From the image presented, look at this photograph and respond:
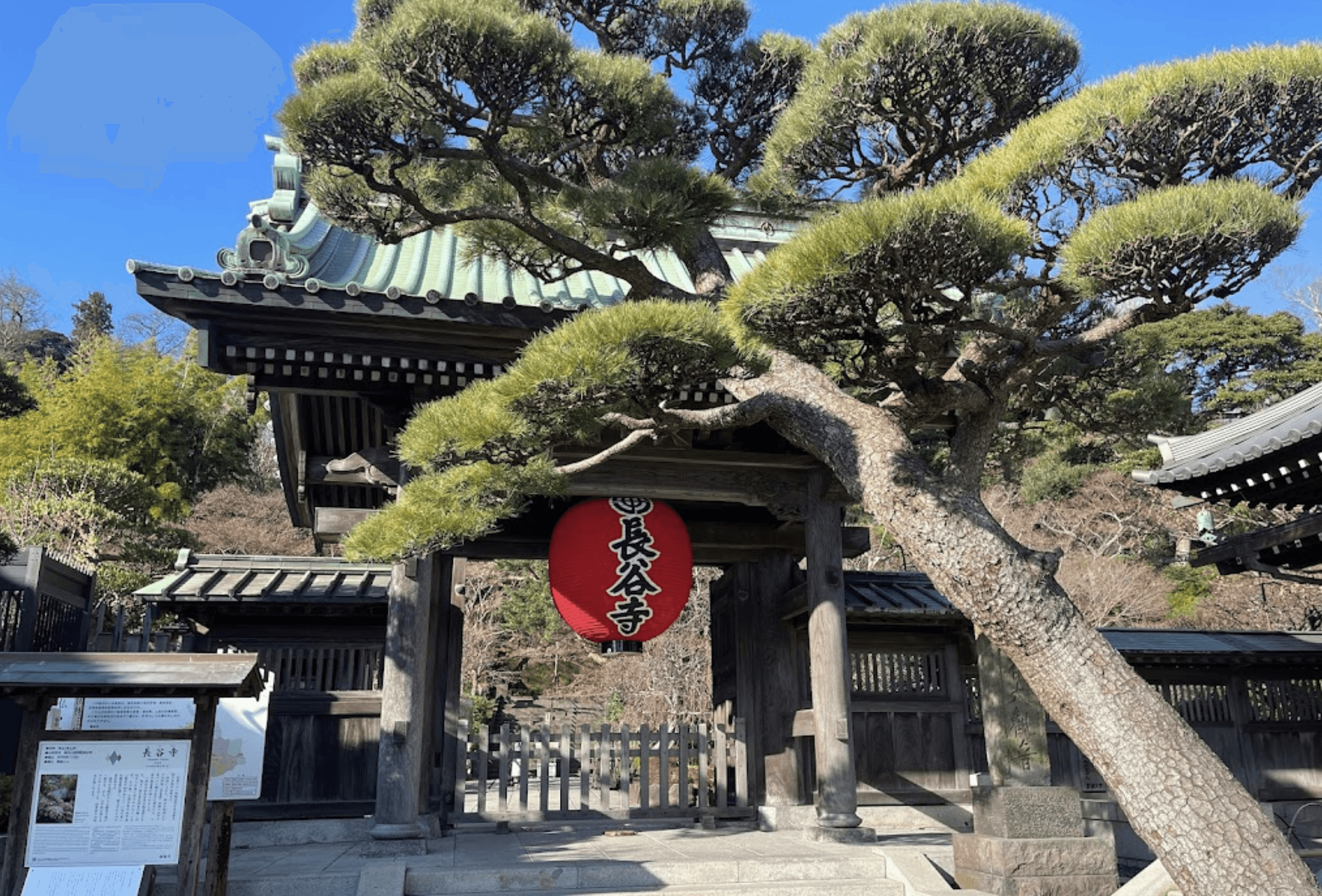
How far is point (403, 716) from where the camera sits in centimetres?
711

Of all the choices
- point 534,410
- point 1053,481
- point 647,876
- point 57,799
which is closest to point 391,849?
point 647,876

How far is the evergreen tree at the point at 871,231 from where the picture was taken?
4496mm

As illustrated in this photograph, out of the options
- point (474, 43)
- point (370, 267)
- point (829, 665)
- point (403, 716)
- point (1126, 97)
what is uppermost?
point (370, 267)

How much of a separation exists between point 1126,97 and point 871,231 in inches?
58.8

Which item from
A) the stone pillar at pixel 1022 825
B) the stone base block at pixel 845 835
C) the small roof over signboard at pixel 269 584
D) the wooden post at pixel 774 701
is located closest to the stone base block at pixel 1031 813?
the stone pillar at pixel 1022 825

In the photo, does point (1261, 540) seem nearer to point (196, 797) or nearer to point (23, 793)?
point (196, 797)

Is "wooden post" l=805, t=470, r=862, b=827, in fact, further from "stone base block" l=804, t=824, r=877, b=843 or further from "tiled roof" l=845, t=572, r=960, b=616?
"tiled roof" l=845, t=572, r=960, b=616

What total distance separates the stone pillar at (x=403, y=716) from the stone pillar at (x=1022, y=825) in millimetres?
3943

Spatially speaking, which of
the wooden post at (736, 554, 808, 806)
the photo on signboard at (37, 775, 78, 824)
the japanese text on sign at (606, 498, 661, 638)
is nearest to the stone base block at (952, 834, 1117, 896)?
the japanese text on sign at (606, 498, 661, 638)

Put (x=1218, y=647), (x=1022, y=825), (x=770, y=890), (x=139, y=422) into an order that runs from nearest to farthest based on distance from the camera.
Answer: (x=770, y=890)
(x=1022, y=825)
(x=1218, y=647)
(x=139, y=422)

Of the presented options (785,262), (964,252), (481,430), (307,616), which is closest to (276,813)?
(307,616)

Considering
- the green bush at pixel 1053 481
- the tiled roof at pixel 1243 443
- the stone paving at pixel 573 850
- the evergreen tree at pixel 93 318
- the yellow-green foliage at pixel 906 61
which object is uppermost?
the evergreen tree at pixel 93 318

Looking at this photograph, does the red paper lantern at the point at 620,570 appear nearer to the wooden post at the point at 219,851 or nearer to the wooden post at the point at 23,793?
the wooden post at the point at 219,851

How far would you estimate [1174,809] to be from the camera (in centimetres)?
422
